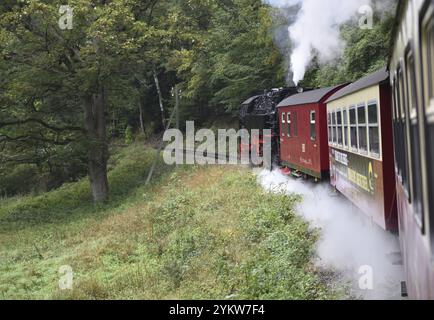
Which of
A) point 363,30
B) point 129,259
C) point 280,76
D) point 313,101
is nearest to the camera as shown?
point 129,259

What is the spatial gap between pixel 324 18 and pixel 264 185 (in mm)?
9841

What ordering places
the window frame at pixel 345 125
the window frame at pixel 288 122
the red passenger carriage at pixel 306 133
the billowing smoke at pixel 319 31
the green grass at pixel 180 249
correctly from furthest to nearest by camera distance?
the billowing smoke at pixel 319 31 → the window frame at pixel 288 122 → the red passenger carriage at pixel 306 133 → the window frame at pixel 345 125 → the green grass at pixel 180 249

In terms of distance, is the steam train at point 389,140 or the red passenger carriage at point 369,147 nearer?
the steam train at point 389,140

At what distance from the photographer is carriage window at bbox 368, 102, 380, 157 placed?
301 inches

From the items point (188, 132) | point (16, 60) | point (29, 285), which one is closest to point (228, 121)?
point (188, 132)

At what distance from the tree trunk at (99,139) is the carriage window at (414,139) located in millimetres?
21331

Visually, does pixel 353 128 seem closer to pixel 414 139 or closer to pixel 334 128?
pixel 334 128

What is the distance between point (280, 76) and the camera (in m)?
29.0

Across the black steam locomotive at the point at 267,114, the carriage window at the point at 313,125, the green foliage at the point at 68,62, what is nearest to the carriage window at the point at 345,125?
the carriage window at the point at 313,125

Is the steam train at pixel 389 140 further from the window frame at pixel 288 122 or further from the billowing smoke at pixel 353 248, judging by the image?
the billowing smoke at pixel 353 248

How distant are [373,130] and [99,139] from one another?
1821 centimetres

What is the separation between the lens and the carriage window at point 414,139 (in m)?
3.76
